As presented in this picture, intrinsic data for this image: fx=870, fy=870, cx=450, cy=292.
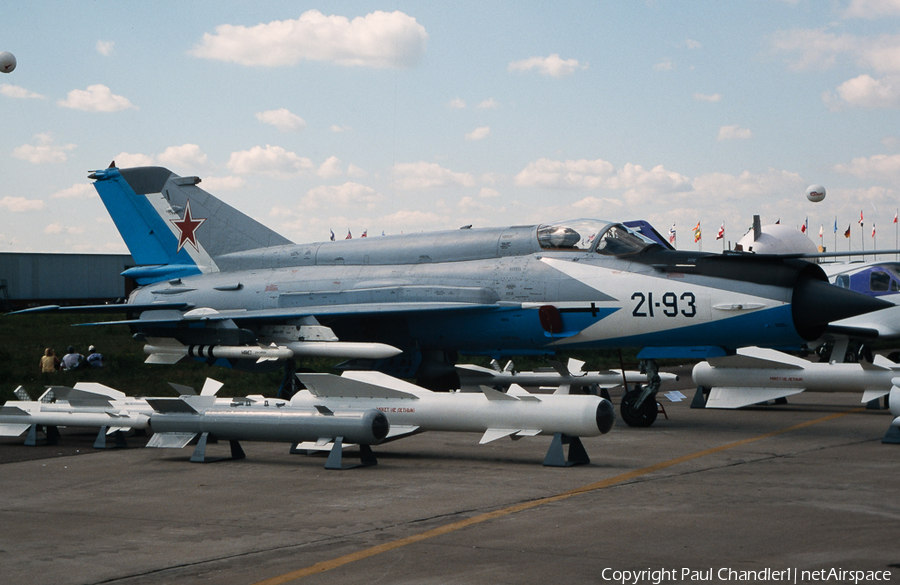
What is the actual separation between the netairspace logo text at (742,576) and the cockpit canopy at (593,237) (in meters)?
7.87

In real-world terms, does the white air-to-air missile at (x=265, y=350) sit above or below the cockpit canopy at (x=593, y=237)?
below

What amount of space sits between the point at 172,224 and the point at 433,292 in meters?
5.93

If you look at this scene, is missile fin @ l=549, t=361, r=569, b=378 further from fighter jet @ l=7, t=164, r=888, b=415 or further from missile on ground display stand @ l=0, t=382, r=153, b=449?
missile on ground display stand @ l=0, t=382, r=153, b=449

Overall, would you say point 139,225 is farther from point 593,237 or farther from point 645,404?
point 645,404

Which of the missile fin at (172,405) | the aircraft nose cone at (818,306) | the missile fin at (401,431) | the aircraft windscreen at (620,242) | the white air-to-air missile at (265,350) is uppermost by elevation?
the aircraft windscreen at (620,242)

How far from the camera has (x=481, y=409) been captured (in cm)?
967

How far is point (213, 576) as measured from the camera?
526cm

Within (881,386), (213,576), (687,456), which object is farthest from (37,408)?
(881,386)

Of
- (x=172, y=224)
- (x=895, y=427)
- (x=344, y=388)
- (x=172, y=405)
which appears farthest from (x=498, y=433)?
(x=172, y=224)

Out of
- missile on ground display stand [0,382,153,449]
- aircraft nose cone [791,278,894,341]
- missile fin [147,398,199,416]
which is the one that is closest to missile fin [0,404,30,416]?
missile on ground display stand [0,382,153,449]

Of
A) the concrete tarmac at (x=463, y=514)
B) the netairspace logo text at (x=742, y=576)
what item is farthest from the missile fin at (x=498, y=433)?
the netairspace logo text at (x=742, y=576)

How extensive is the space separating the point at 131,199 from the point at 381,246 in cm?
530

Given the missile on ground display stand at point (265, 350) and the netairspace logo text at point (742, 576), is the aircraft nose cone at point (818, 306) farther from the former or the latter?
the netairspace logo text at point (742, 576)

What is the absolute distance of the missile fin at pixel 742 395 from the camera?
13578 mm
